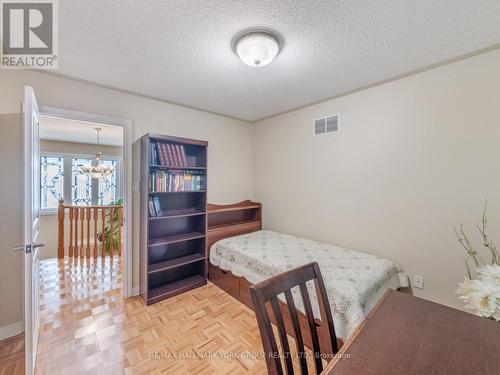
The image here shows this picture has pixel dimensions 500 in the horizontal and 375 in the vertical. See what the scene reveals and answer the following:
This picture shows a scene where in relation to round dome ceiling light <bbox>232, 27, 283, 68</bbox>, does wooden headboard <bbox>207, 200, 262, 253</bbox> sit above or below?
below

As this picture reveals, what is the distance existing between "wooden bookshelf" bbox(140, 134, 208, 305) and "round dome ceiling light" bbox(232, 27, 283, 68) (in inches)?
51.8

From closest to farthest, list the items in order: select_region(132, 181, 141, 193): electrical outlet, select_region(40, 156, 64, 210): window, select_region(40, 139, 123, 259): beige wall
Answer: select_region(132, 181, 141, 193): electrical outlet < select_region(40, 139, 123, 259): beige wall < select_region(40, 156, 64, 210): window

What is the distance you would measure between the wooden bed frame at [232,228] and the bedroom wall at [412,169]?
2.83 ft

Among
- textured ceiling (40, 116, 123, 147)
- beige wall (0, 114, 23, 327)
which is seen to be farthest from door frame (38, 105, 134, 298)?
textured ceiling (40, 116, 123, 147)

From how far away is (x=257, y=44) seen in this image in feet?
5.05

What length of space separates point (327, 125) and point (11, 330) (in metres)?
3.75

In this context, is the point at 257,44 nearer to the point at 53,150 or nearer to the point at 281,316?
the point at 281,316

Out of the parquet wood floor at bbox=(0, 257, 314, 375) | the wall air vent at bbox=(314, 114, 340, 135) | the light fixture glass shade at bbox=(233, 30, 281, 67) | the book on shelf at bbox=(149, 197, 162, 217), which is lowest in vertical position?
the parquet wood floor at bbox=(0, 257, 314, 375)

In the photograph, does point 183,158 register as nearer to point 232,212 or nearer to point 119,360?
point 232,212

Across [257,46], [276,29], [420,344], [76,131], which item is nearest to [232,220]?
[257,46]

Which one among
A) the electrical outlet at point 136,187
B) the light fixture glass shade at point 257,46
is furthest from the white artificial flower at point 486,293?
the electrical outlet at point 136,187

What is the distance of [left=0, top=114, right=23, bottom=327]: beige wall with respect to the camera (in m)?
1.88

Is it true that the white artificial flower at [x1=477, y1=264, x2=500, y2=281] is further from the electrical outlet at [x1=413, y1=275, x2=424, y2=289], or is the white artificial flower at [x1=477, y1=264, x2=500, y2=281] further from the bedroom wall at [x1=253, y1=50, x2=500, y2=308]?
the electrical outlet at [x1=413, y1=275, x2=424, y2=289]

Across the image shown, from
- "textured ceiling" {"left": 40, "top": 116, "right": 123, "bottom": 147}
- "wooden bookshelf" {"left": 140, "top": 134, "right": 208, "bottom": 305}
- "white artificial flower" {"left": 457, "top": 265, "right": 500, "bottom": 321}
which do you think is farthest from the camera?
"textured ceiling" {"left": 40, "top": 116, "right": 123, "bottom": 147}
